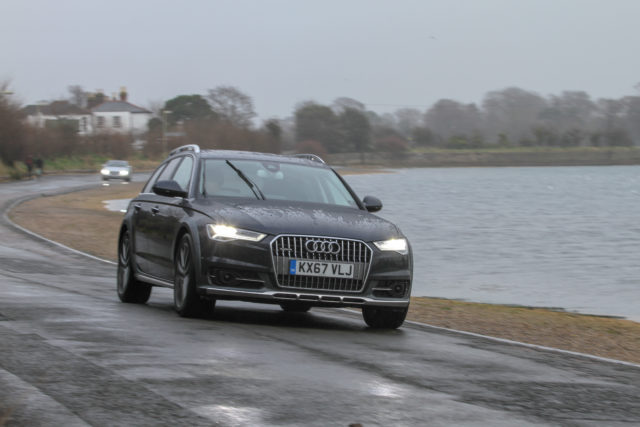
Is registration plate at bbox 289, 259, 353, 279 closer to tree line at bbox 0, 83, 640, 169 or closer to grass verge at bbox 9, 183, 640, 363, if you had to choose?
grass verge at bbox 9, 183, 640, 363

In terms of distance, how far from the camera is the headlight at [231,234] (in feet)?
30.7

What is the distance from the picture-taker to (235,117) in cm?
14925

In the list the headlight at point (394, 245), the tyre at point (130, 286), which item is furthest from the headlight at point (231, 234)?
the tyre at point (130, 286)

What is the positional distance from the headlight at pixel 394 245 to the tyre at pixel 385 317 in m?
0.60

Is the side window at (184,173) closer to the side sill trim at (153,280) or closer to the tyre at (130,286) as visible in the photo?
the side sill trim at (153,280)

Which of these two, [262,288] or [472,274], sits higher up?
[262,288]

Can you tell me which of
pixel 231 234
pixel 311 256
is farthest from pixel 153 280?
pixel 311 256

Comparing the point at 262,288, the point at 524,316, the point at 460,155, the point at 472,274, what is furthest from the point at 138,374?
the point at 460,155

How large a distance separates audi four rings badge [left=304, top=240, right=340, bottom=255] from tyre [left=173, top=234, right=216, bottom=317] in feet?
3.42

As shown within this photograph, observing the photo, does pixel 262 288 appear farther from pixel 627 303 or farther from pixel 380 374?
pixel 627 303

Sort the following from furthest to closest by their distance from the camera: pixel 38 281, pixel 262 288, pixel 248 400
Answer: pixel 38 281, pixel 262 288, pixel 248 400

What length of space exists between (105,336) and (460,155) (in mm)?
178688

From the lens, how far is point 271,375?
654cm

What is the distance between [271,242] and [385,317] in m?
1.60
